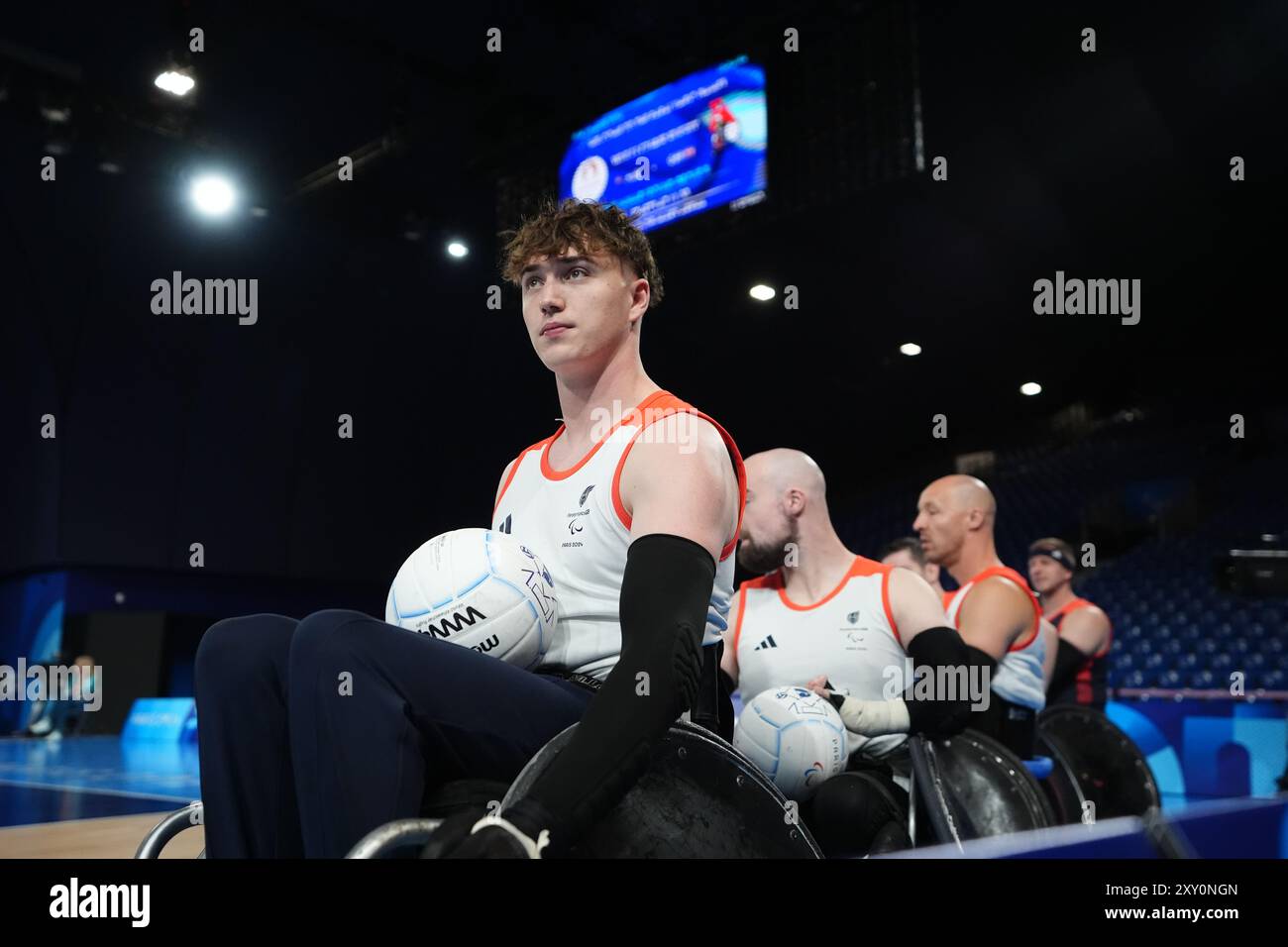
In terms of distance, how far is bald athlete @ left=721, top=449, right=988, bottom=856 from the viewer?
108 inches

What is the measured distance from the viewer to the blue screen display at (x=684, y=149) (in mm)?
8297

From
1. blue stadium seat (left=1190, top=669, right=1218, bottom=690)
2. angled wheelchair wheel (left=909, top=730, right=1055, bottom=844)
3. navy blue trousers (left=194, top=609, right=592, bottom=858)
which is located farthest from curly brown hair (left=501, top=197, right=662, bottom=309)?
blue stadium seat (left=1190, top=669, right=1218, bottom=690)

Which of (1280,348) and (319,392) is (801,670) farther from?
(1280,348)

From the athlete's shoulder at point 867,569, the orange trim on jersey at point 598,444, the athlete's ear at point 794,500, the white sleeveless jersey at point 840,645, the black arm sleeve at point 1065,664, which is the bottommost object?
the black arm sleeve at point 1065,664

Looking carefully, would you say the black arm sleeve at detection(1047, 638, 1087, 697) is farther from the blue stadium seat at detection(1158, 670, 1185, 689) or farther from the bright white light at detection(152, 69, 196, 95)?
the bright white light at detection(152, 69, 196, 95)

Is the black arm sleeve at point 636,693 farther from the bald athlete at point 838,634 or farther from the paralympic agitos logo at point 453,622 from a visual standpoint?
the bald athlete at point 838,634

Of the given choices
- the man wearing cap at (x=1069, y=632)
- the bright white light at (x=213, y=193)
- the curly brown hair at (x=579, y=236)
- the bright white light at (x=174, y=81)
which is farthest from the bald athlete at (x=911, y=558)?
the bright white light at (x=213, y=193)

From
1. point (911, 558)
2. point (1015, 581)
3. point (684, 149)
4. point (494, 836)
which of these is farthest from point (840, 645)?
point (684, 149)

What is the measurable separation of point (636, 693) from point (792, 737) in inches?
48.5

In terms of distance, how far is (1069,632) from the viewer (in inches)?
243

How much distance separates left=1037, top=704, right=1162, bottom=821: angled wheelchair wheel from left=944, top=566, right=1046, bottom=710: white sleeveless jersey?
2.95 ft

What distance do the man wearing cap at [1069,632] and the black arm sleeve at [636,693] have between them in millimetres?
4778

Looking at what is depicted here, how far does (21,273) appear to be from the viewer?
14164mm
